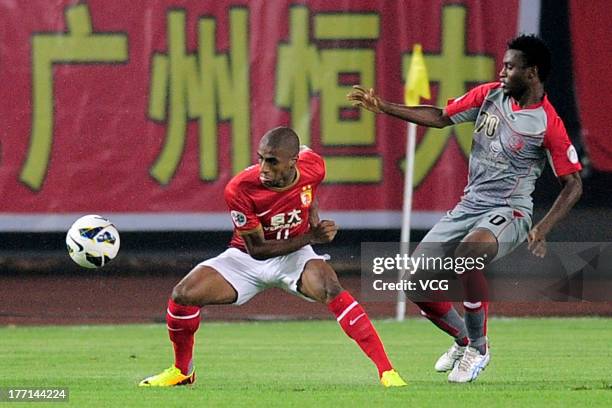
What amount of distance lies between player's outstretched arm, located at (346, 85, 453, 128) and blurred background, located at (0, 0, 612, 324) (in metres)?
5.37

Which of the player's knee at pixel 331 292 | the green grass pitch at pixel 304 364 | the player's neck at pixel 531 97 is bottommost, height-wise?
the green grass pitch at pixel 304 364

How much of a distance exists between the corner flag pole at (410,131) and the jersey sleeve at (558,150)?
4.78 meters

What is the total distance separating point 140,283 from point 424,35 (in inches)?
155

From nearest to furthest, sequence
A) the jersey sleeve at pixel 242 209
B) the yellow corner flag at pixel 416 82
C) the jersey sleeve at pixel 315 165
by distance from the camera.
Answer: the jersey sleeve at pixel 242 209 → the jersey sleeve at pixel 315 165 → the yellow corner flag at pixel 416 82

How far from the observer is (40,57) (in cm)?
1523

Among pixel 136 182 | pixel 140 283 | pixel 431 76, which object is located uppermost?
pixel 431 76

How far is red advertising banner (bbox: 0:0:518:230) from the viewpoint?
15.3m

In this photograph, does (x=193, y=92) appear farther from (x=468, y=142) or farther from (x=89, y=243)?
(x=89, y=243)

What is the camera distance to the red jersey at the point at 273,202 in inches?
364

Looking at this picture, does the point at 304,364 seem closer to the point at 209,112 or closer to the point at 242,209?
the point at 242,209

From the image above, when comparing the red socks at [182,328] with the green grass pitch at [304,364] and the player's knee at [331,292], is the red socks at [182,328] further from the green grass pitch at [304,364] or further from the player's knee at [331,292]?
the player's knee at [331,292]

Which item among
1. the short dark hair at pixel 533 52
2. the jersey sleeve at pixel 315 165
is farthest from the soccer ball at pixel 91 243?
the short dark hair at pixel 533 52

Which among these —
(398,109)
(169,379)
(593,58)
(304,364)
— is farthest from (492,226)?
(593,58)

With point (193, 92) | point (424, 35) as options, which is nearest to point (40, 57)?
point (193, 92)
